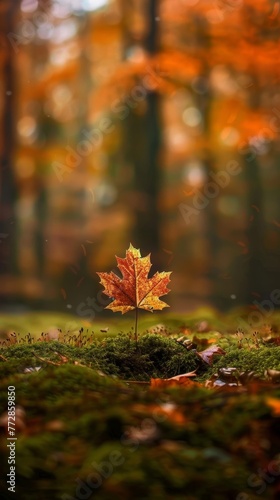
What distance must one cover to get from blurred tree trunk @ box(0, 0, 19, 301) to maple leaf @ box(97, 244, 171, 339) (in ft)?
24.4

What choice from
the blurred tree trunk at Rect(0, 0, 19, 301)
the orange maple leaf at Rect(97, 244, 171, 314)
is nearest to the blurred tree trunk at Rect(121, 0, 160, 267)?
the blurred tree trunk at Rect(0, 0, 19, 301)

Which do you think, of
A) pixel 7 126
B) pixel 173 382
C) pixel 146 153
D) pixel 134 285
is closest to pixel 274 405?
pixel 173 382

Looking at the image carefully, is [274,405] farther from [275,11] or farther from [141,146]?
[141,146]

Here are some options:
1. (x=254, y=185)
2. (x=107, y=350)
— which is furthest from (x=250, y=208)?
(x=107, y=350)

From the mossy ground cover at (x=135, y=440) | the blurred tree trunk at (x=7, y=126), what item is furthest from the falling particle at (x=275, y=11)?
the mossy ground cover at (x=135, y=440)

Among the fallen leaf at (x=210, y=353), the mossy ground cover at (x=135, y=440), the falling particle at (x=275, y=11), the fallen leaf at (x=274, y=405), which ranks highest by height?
the falling particle at (x=275, y=11)

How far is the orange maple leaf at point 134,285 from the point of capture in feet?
8.01

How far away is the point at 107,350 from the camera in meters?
2.58

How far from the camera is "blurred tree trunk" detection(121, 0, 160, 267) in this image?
9297mm

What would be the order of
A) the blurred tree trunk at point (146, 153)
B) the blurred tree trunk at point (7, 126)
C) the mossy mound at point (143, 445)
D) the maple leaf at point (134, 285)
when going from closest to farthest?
the mossy mound at point (143, 445), the maple leaf at point (134, 285), the blurred tree trunk at point (146, 153), the blurred tree trunk at point (7, 126)

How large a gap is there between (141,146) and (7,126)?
104 inches

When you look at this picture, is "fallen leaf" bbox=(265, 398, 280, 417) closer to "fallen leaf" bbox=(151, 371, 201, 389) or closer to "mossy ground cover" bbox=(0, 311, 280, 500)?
"mossy ground cover" bbox=(0, 311, 280, 500)

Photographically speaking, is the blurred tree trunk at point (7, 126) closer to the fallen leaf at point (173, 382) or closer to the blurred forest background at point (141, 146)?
the blurred forest background at point (141, 146)

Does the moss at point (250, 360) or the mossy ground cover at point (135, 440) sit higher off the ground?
the mossy ground cover at point (135, 440)
